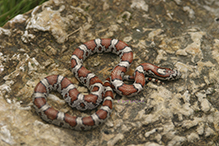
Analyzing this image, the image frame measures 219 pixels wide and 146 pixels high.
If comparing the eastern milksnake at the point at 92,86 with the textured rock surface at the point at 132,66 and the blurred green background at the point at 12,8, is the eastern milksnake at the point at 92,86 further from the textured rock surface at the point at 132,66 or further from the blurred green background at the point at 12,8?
the blurred green background at the point at 12,8

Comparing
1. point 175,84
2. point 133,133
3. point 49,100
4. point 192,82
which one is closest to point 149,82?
point 175,84

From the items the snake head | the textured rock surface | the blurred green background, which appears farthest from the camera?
the blurred green background

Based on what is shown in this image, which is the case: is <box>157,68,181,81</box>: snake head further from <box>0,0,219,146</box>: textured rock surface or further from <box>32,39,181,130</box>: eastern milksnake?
<box>0,0,219,146</box>: textured rock surface

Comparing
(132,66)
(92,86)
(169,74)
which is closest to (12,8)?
(92,86)

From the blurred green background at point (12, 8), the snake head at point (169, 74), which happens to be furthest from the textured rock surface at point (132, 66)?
the blurred green background at point (12, 8)

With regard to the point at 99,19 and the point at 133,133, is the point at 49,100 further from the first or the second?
the point at 99,19

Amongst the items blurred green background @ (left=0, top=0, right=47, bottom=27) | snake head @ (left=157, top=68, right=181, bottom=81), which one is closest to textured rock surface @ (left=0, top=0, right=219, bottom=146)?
snake head @ (left=157, top=68, right=181, bottom=81)
